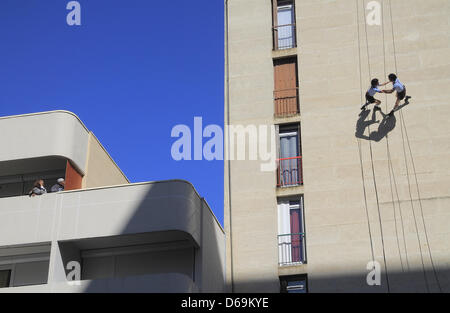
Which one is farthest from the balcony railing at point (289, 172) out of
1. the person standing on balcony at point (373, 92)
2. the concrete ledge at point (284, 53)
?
the concrete ledge at point (284, 53)

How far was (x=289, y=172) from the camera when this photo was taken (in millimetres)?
28094

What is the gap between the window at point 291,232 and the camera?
87.0 feet

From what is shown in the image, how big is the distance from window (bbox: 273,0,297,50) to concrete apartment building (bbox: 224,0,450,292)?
42 mm

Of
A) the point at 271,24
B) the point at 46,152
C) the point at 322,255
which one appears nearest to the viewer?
the point at 322,255

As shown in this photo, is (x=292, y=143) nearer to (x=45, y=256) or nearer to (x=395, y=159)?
(x=395, y=159)

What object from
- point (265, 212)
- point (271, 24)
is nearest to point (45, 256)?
point (265, 212)

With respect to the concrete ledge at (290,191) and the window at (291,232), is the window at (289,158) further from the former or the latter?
the window at (291,232)

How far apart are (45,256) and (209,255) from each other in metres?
5.47

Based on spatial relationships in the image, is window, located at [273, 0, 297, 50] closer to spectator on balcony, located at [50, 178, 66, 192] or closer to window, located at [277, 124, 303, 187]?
window, located at [277, 124, 303, 187]

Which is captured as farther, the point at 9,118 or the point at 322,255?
the point at 9,118

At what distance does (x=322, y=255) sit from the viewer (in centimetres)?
2603

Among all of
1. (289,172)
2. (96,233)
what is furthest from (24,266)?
(289,172)

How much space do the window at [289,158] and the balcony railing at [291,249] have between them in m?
1.97

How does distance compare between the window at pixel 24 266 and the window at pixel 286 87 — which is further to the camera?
the window at pixel 286 87
